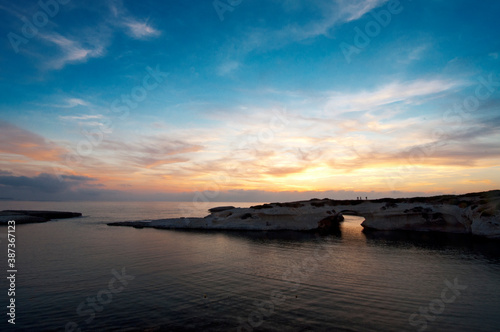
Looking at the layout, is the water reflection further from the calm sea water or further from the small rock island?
the small rock island

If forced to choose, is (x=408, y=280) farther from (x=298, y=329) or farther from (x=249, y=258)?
(x=249, y=258)

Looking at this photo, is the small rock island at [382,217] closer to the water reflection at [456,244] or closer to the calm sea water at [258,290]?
the water reflection at [456,244]

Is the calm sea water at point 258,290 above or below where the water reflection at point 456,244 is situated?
above

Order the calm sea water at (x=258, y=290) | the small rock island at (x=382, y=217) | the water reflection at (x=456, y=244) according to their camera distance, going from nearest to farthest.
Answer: the calm sea water at (x=258, y=290) < the water reflection at (x=456, y=244) < the small rock island at (x=382, y=217)

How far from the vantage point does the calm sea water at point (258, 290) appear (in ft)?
44.0

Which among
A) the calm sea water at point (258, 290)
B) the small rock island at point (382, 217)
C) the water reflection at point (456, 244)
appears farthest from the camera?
the small rock island at point (382, 217)

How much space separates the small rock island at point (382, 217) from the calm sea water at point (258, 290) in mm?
14197

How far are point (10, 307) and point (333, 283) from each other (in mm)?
21131

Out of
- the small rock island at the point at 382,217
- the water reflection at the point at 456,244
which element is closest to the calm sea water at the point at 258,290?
the water reflection at the point at 456,244

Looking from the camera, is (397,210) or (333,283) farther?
(397,210)

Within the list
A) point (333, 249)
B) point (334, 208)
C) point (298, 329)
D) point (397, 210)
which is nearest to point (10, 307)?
point (298, 329)

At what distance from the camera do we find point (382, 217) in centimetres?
5456

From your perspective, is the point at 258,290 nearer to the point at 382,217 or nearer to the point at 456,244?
the point at 456,244

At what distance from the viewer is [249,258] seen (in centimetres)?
2959
